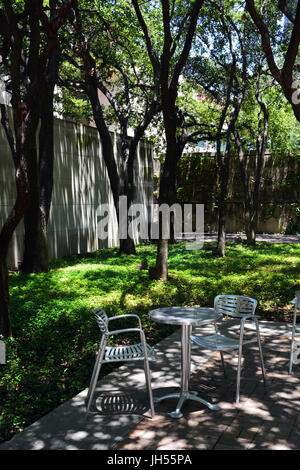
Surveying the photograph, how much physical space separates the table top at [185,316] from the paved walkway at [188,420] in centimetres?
73

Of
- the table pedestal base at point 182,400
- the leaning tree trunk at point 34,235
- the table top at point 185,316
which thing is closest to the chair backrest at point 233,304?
the table top at point 185,316

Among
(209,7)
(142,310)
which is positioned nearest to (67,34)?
(209,7)

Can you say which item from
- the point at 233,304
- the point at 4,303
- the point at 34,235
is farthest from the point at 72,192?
the point at 233,304

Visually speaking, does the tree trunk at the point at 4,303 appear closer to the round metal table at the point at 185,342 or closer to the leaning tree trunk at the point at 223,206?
the round metal table at the point at 185,342

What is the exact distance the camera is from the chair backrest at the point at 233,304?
16.3 ft

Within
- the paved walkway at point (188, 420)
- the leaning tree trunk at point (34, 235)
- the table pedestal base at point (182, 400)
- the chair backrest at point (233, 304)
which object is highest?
the leaning tree trunk at point (34, 235)

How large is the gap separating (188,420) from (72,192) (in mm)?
10328

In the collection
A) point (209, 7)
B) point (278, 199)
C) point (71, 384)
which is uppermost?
point (209, 7)

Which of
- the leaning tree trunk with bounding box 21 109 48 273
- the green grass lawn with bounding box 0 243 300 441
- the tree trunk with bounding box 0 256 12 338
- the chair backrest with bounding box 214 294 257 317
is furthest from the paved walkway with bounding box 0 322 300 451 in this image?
the leaning tree trunk with bounding box 21 109 48 273

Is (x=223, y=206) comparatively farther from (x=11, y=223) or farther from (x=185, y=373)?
(x=185, y=373)

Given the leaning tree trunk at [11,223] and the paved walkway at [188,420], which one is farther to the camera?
the leaning tree trunk at [11,223]
